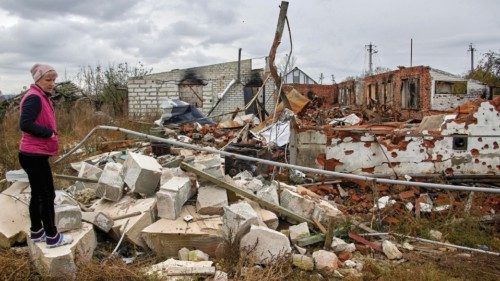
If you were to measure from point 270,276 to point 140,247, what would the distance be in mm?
1510

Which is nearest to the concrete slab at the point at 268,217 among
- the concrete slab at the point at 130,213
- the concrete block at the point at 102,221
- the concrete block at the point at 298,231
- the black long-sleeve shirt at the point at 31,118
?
the concrete block at the point at 298,231

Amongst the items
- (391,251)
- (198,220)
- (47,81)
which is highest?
(47,81)

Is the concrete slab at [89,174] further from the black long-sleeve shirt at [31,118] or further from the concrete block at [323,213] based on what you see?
the concrete block at [323,213]

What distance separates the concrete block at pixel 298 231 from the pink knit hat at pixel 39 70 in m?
2.99

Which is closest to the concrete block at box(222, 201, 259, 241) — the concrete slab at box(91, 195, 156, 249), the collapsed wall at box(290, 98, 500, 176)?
the concrete slab at box(91, 195, 156, 249)

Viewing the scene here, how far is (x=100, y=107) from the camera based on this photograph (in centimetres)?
1820

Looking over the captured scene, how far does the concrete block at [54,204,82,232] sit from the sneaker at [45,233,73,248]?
237 mm

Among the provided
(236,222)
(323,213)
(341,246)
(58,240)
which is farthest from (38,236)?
(323,213)

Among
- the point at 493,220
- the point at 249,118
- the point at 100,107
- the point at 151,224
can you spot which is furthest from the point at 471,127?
the point at 100,107

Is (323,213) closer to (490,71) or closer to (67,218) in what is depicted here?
(67,218)

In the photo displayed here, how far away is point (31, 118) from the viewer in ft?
11.7

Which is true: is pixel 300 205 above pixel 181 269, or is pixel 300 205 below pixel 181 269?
above

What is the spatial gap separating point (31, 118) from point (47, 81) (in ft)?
1.21

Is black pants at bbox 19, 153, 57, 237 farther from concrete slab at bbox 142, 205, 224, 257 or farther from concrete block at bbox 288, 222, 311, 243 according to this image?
concrete block at bbox 288, 222, 311, 243
